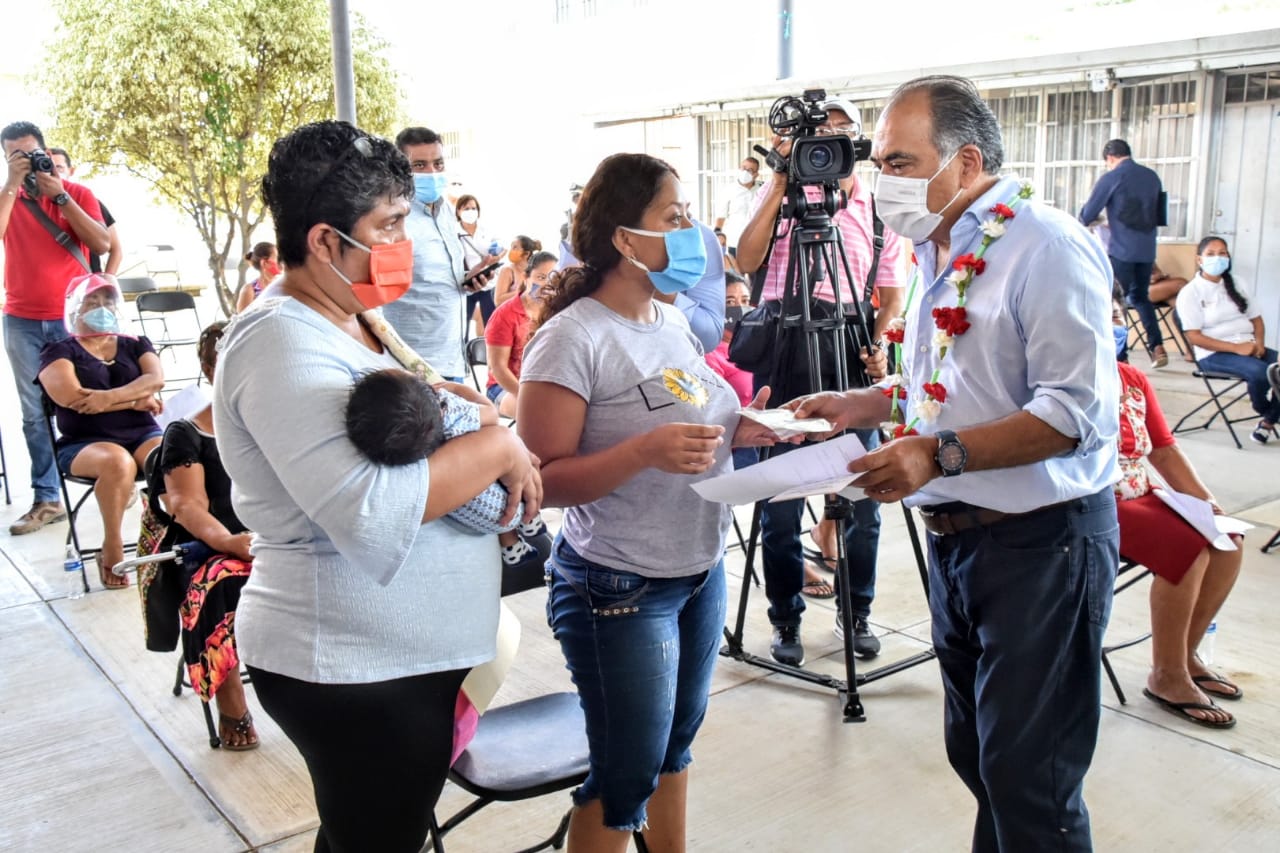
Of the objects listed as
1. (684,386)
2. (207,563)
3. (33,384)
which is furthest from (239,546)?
(33,384)

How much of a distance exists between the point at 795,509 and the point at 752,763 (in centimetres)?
102

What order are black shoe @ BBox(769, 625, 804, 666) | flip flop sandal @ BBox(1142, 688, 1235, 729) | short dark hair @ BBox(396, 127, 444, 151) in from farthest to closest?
short dark hair @ BBox(396, 127, 444, 151) < black shoe @ BBox(769, 625, 804, 666) < flip flop sandal @ BBox(1142, 688, 1235, 729)

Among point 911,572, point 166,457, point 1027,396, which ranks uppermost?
point 1027,396

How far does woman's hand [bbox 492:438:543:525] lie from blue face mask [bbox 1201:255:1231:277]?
7.45 meters

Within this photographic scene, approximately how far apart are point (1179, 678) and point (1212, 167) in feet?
29.4

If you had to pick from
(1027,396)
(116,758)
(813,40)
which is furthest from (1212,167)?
(116,758)

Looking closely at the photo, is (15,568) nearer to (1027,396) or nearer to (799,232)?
(799,232)

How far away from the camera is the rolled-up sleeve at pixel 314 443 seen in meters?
1.66

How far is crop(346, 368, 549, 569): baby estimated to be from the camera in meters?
1.66

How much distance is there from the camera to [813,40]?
1562cm

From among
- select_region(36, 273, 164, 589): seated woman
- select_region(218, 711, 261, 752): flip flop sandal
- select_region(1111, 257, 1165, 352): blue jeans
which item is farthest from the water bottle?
select_region(1111, 257, 1165, 352): blue jeans

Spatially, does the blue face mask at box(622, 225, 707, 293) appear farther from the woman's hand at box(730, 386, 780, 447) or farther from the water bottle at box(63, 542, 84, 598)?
the water bottle at box(63, 542, 84, 598)

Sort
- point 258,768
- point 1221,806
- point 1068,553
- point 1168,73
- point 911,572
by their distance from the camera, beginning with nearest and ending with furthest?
point 1068,553, point 1221,806, point 258,768, point 911,572, point 1168,73

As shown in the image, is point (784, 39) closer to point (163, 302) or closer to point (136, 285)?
point (163, 302)
